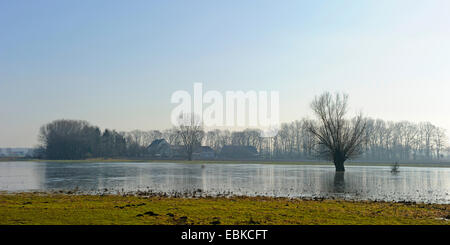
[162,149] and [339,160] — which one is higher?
[339,160]

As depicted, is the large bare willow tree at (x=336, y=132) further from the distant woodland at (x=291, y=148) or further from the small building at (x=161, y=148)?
the small building at (x=161, y=148)

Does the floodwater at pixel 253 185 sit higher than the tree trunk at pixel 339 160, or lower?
lower

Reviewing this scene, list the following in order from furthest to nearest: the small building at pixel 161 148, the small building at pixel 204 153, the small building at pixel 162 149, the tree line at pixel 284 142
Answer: the small building at pixel 161 148 < the small building at pixel 204 153 < the small building at pixel 162 149 < the tree line at pixel 284 142

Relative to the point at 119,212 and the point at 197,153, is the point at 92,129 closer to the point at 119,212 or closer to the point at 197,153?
the point at 197,153

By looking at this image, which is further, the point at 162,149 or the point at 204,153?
the point at 162,149

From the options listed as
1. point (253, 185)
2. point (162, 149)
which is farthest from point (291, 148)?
point (253, 185)

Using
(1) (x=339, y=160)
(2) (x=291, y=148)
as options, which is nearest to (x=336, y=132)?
(1) (x=339, y=160)

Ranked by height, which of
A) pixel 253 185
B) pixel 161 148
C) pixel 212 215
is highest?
pixel 161 148

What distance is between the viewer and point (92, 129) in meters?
137

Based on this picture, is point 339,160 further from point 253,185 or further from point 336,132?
point 253,185

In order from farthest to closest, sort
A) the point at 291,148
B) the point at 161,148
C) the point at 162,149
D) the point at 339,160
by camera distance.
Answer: the point at 162,149
the point at 161,148
the point at 291,148
the point at 339,160

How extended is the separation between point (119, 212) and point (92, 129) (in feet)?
431

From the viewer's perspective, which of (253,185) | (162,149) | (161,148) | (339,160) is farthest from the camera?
(162,149)

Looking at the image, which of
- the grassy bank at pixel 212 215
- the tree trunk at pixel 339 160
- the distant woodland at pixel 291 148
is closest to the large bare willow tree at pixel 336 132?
the tree trunk at pixel 339 160
